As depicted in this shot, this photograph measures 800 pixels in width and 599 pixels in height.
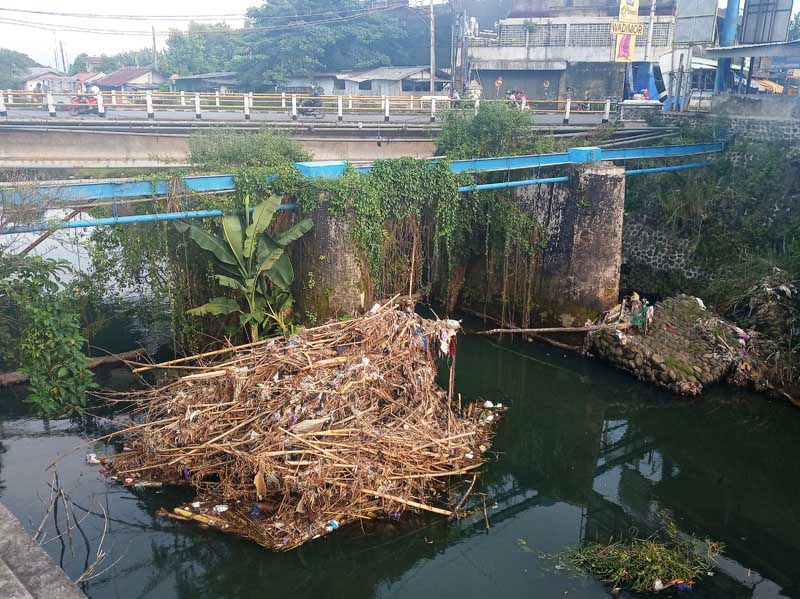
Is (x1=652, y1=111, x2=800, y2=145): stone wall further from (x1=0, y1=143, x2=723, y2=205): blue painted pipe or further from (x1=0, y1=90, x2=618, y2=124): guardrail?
(x1=0, y1=90, x2=618, y2=124): guardrail

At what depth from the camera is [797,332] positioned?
1083 cm

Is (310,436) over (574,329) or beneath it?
over

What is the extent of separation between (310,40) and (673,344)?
2275 cm

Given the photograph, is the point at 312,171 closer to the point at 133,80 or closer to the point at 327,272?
the point at 327,272

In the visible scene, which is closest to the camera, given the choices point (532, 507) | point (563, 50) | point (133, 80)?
point (532, 507)

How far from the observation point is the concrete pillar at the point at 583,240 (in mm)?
11953

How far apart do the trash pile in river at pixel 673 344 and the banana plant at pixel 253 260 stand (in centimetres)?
539

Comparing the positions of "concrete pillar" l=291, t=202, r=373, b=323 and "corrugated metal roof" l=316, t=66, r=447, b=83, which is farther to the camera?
"corrugated metal roof" l=316, t=66, r=447, b=83

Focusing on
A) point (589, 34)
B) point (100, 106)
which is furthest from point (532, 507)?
point (589, 34)

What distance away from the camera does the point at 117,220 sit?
27.6ft

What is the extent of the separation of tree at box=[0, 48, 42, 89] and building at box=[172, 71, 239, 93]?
8736 millimetres

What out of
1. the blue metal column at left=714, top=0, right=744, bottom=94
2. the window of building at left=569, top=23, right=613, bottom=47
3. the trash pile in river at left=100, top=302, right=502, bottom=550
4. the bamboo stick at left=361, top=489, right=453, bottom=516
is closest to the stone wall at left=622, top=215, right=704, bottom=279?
the blue metal column at left=714, top=0, right=744, bottom=94

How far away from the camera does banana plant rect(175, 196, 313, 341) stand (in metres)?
9.00

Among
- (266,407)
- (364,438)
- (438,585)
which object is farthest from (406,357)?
(438,585)
